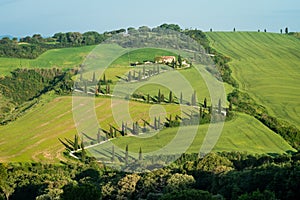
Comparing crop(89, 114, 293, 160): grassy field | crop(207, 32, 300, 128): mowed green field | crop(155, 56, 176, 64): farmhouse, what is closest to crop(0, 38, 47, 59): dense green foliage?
crop(155, 56, 176, 64): farmhouse

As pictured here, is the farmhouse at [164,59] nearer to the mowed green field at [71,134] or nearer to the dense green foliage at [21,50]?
the mowed green field at [71,134]

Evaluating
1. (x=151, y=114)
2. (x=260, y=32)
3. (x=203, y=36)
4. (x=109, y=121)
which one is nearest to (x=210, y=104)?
(x=151, y=114)

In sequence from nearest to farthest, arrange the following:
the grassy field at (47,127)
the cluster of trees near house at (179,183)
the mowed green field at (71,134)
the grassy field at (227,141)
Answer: the cluster of trees near house at (179,183) → the grassy field at (227,141) → the mowed green field at (71,134) → the grassy field at (47,127)

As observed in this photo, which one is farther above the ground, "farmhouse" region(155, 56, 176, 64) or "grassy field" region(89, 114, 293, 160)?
"farmhouse" region(155, 56, 176, 64)

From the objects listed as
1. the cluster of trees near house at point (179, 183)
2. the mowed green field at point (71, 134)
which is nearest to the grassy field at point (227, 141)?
the mowed green field at point (71, 134)

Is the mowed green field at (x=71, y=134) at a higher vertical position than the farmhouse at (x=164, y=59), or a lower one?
lower

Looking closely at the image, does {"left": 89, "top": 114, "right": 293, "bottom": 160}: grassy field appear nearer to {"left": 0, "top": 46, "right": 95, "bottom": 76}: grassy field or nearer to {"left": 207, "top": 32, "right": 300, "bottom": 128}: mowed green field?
{"left": 207, "top": 32, "right": 300, "bottom": 128}: mowed green field

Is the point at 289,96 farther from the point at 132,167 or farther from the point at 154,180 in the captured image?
the point at 154,180
